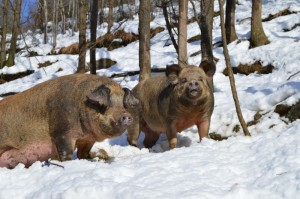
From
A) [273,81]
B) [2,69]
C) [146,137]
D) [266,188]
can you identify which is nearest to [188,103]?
[146,137]

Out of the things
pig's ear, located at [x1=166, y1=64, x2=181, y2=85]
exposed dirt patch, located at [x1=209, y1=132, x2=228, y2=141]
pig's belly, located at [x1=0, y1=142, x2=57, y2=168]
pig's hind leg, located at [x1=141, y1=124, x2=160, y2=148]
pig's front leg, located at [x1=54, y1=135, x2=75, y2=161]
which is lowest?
pig's hind leg, located at [x1=141, y1=124, x2=160, y2=148]

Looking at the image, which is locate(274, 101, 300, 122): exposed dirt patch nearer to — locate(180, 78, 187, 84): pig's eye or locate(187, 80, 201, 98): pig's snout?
locate(187, 80, 201, 98): pig's snout

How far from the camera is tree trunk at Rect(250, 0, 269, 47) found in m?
14.8

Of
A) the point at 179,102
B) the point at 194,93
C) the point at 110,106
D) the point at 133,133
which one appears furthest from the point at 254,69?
the point at 110,106

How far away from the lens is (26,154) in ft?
20.6

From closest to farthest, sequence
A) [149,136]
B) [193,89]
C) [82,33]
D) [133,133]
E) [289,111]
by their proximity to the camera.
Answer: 1. [193,89]
2. [289,111]
3. [133,133]
4. [149,136]
5. [82,33]

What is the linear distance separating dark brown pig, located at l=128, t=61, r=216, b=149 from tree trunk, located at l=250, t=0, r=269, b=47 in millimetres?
7191

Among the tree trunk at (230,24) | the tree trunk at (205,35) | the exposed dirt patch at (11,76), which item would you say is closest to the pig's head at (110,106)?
the tree trunk at (205,35)

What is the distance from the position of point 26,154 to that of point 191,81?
2.76 meters

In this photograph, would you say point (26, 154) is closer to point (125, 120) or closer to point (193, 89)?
point (125, 120)

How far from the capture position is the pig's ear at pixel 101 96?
19.4 feet

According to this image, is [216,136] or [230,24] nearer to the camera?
[216,136]

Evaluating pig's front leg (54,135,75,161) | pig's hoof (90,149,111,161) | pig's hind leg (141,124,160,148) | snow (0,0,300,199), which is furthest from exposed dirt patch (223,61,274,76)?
pig's front leg (54,135,75,161)

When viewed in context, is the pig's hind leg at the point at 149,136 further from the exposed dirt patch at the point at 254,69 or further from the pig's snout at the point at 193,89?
the exposed dirt patch at the point at 254,69
